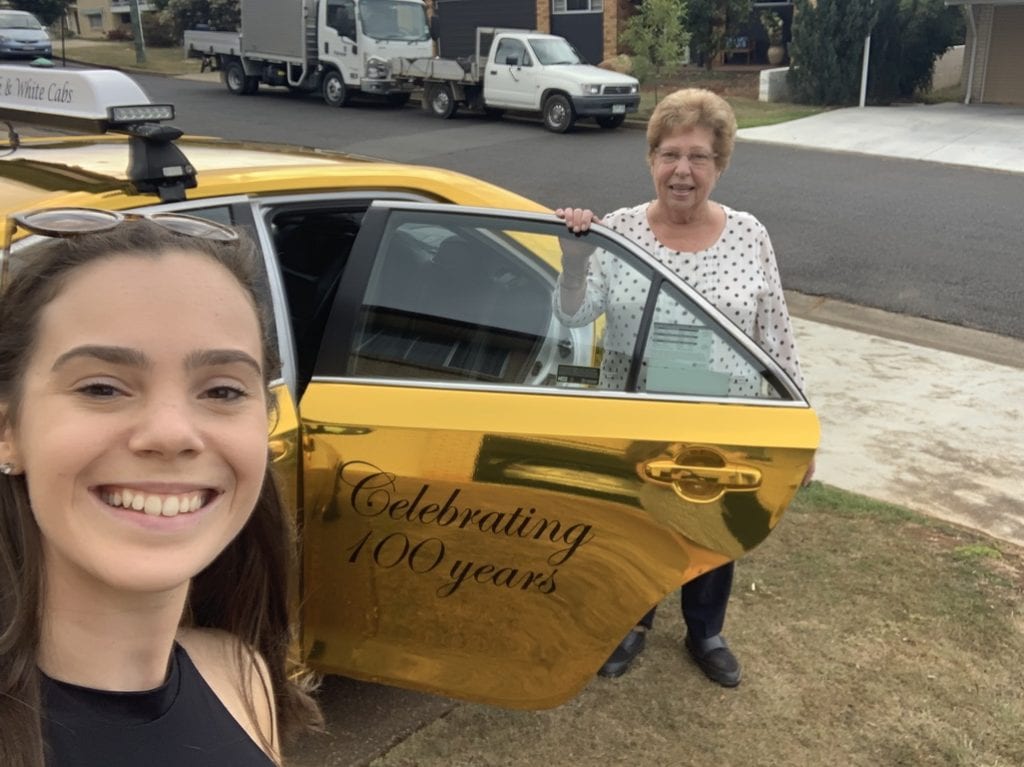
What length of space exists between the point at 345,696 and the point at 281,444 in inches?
43.0

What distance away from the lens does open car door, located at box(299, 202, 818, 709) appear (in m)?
2.20

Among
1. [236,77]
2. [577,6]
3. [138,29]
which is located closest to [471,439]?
[236,77]

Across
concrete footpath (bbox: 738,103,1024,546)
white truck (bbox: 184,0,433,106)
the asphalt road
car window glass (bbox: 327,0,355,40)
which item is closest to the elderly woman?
concrete footpath (bbox: 738,103,1024,546)

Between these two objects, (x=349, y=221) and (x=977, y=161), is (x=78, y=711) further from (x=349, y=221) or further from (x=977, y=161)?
(x=977, y=161)

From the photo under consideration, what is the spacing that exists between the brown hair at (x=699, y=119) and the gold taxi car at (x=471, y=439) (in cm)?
66

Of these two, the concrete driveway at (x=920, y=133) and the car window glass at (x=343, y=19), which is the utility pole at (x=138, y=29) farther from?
the concrete driveway at (x=920, y=133)

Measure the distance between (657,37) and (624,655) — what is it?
59.3 feet

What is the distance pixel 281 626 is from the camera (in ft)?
4.97

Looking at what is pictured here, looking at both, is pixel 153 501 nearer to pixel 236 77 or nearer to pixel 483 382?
pixel 483 382

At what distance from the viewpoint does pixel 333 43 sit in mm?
19906

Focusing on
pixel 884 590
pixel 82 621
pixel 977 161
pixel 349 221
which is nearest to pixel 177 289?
→ pixel 82 621

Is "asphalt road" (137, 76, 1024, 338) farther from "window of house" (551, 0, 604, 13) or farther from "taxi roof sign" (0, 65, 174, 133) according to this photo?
"window of house" (551, 0, 604, 13)

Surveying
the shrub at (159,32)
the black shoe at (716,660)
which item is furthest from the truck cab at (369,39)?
the shrub at (159,32)

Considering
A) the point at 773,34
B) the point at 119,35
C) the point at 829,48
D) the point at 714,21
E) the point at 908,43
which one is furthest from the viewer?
the point at 119,35
